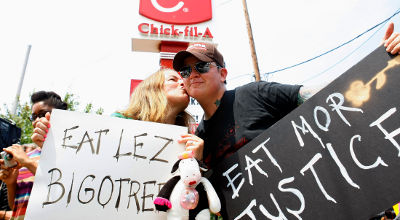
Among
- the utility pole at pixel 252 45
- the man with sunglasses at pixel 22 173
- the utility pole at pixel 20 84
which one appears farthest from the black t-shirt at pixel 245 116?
the utility pole at pixel 20 84

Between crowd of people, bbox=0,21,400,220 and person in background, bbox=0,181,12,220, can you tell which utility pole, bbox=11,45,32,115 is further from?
crowd of people, bbox=0,21,400,220

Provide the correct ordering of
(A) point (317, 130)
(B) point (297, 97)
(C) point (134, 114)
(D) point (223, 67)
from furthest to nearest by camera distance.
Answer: (D) point (223, 67) → (C) point (134, 114) → (B) point (297, 97) → (A) point (317, 130)

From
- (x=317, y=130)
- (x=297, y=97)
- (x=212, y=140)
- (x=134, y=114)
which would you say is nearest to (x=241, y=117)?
(x=212, y=140)

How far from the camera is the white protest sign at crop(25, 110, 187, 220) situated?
46.2 inches

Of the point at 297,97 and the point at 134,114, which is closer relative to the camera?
the point at 297,97

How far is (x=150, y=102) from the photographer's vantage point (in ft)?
5.59

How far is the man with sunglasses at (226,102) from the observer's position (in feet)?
4.75

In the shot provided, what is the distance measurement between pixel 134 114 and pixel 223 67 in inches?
29.2

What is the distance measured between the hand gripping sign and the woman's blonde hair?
523 cm

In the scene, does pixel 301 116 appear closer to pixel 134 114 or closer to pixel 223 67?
pixel 223 67

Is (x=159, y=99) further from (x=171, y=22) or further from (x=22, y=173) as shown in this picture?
(x=171, y=22)

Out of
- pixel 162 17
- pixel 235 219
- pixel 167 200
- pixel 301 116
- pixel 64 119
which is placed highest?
pixel 162 17

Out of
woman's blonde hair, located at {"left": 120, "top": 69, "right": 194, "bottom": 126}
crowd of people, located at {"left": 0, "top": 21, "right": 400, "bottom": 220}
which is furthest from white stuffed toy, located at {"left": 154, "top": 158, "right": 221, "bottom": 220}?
woman's blonde hair, located at {"left": 120, "top": 69, "right": 194, "bottom": 126}

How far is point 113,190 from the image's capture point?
1230 millimetres
